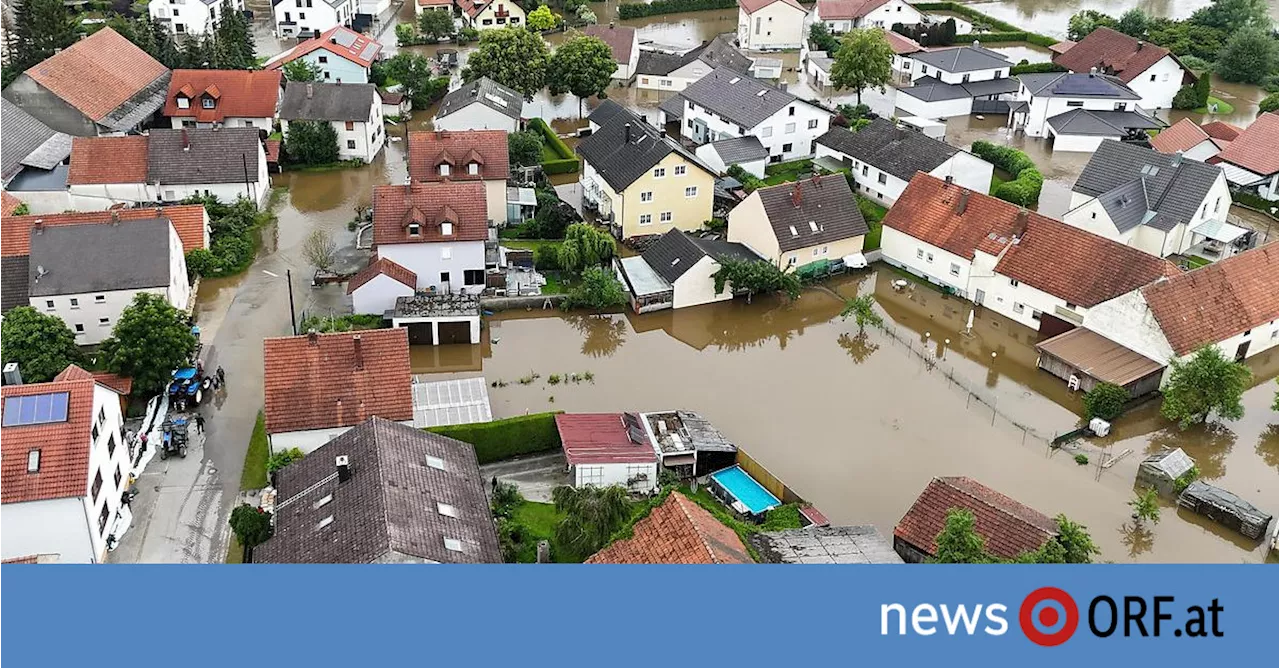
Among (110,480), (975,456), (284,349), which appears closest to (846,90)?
(975,456)

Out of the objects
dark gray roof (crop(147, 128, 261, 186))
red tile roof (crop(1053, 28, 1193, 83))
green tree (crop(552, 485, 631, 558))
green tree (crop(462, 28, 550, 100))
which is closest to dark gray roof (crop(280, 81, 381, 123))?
dark gray roof (crop(147, 128, 261, 186))

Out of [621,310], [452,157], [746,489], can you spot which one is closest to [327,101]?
[452,157]

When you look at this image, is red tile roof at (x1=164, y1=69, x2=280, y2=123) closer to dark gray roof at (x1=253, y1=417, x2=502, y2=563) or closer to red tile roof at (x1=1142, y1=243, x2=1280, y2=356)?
dark gray roof at (x1=253, y1=417, x2=502, y2=563)

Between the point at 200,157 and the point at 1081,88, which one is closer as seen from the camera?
the point at 200,157

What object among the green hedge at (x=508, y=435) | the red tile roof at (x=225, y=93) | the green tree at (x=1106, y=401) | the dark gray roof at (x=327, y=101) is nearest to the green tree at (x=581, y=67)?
the dark gray roof at (x=327, y=101)

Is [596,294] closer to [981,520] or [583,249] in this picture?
[583,249]

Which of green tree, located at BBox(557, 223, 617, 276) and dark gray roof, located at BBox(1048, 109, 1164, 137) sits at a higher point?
dark gray roof, located at BBox(1048, 109, 1164, 137)

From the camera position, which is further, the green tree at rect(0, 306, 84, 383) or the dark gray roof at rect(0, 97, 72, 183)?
the dark gray roof at rect(0, 97, 72, 183)

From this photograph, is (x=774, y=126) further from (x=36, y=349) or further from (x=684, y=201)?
(x=36, y=349)
